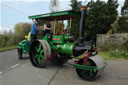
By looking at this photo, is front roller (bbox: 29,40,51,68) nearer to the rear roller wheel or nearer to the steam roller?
the steam roller

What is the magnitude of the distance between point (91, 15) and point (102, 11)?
1631 millimetres

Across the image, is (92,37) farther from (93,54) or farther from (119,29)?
(93,54)

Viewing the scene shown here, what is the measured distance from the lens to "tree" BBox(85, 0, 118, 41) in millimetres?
16688

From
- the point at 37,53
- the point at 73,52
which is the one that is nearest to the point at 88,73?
the point at 73,52

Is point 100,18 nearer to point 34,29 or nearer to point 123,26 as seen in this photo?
point 123,26

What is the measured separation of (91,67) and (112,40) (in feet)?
20.4

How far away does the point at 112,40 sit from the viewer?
344 inches

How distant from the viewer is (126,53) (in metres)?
6.80

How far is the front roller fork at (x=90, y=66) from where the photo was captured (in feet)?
10.6

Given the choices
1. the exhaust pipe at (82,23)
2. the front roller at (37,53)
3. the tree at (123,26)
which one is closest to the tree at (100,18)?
the tree at (123,26)

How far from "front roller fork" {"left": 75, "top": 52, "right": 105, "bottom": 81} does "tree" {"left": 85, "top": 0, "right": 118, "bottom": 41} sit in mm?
14089

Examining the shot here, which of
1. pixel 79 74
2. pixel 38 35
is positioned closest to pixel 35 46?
pixel 38 35

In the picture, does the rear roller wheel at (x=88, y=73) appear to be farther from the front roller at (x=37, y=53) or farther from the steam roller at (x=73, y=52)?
the front roller at (x=37, y=53)

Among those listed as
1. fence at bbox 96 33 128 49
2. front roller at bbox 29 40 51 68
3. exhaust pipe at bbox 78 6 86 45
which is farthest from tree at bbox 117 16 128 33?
front roller at bbox 29 40 51 68
